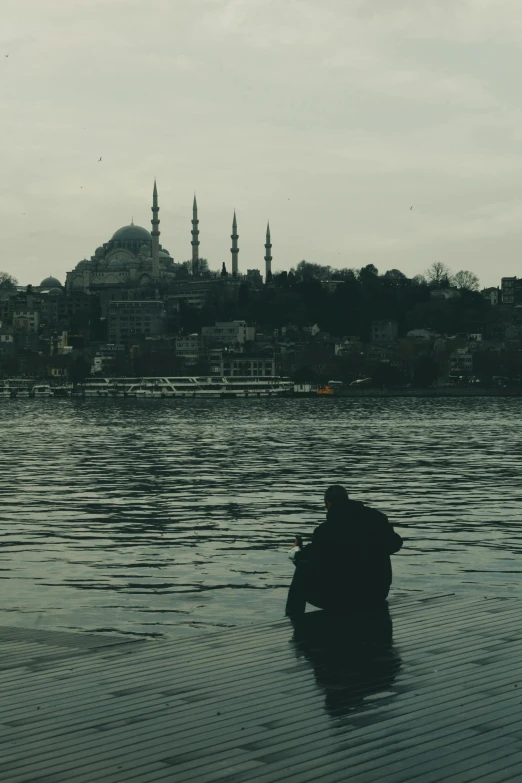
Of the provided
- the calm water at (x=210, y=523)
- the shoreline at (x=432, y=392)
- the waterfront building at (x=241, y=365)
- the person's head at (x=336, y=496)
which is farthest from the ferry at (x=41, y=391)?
the person's head at (x=336, y=496)

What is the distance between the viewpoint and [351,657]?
8773 mm

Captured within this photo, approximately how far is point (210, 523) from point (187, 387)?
158829 mm

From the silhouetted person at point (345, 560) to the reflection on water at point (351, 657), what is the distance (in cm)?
16

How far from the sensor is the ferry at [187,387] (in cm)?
17212

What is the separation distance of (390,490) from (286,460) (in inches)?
490

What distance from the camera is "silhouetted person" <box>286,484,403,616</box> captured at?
9.55m

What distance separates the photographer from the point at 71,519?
2330 cm

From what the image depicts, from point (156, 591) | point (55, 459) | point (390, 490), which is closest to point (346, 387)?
point (55, 459)

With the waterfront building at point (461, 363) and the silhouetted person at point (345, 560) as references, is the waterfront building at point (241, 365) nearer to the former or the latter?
the waterfront building at point (461, 363)

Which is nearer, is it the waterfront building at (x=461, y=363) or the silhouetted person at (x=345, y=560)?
the silhouetted person at (x=345, y=560)

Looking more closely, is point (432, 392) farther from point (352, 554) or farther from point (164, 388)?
point (352, 554)

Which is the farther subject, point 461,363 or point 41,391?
point 461,363

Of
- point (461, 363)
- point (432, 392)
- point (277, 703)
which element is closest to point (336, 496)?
point (277, 703)

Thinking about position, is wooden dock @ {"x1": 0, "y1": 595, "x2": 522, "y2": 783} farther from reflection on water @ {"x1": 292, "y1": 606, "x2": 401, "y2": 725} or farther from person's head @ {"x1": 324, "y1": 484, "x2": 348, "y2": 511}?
person's head @ {"x1": 324, "y1": 484, "x2": 348, "y2": 511}
